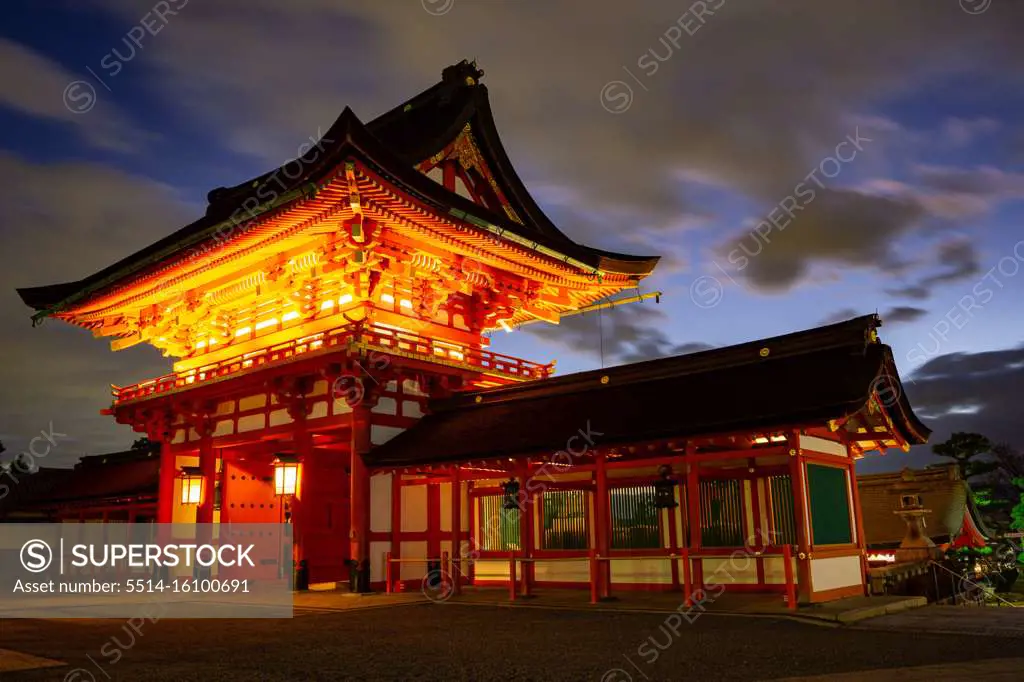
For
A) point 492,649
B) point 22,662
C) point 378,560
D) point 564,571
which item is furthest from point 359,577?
point 22,662

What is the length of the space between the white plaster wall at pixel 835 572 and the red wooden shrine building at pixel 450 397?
0.23ft

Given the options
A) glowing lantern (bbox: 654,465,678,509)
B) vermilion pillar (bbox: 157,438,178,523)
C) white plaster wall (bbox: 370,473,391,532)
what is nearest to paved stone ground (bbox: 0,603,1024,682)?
glowing lantern (bbox: 654,465,678,509)

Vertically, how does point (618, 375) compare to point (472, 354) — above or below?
below

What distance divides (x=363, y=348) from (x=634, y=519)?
714cm

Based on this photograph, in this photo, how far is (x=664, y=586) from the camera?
55.0ft

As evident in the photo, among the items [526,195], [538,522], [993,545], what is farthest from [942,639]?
[993,545]

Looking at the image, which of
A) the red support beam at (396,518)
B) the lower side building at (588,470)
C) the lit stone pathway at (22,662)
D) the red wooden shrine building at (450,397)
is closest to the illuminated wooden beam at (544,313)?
the red wooden shrine building at (450,397)

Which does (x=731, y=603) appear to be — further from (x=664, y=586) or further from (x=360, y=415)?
(x=360, y=415)

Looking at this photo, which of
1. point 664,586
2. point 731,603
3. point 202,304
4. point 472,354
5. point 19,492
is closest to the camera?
point 731,603

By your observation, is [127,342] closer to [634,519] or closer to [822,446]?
[634,519]

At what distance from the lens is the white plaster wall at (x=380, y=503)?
18.2 m

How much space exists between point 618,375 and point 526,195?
31.7 ft

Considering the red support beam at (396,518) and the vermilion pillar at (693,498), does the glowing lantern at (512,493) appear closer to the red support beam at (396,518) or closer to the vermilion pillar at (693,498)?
the red support beam at (396,518)

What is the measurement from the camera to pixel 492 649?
9648mm
